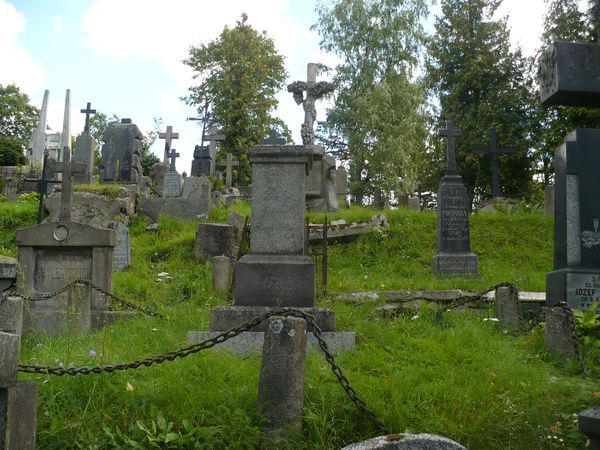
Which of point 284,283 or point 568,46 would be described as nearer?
point 568,46

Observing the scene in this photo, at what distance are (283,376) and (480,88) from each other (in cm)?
2780

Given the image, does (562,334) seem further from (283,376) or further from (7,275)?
(7,275)

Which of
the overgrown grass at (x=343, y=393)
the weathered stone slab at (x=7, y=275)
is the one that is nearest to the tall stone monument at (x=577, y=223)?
the overgrown grass at (x=343, y=393)

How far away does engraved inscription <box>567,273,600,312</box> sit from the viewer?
601 cm

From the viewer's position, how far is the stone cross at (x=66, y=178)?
29.2ft

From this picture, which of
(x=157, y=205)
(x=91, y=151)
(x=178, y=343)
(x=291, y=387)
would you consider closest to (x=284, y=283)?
(x=178, y=343)

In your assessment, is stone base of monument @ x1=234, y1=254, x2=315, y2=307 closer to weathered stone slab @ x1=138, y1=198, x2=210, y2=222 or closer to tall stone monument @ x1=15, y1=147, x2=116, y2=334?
tall stone monument @ x1=15, y1=147, x2=116, y2=334

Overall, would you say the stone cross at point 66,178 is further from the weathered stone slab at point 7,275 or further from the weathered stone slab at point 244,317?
the weathered stone slab at point 244,317

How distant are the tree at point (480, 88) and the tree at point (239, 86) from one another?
33.4 ft

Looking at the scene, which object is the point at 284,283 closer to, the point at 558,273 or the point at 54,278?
the point at 558,273

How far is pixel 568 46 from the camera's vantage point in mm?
4922

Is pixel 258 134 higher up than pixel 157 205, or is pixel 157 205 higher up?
pixel 258 134

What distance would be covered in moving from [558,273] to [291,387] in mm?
3757

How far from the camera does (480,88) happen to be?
29.1 metres
